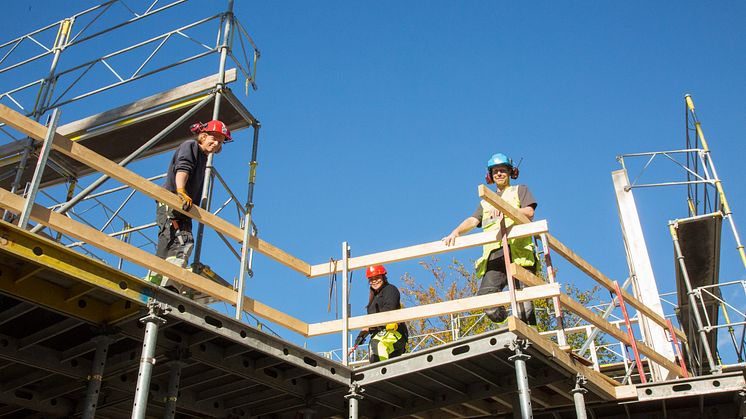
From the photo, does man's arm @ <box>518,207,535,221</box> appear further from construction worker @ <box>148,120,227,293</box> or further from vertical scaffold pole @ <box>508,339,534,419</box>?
construction worker @ <box>148,120,227,293</box>

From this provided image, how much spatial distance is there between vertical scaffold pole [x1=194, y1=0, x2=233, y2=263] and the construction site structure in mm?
146

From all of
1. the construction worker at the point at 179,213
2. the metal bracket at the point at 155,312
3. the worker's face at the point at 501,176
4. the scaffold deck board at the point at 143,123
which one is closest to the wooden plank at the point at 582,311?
the worker's face at the point at 501,176

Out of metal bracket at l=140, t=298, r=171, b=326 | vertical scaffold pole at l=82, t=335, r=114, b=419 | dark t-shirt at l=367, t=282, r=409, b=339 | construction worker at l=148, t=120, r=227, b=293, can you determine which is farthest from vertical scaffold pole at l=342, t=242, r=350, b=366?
vertical scaffold pole at l=82, t=335, r=114, b=419

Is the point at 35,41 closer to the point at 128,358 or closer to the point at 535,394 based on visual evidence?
the point at 128,358

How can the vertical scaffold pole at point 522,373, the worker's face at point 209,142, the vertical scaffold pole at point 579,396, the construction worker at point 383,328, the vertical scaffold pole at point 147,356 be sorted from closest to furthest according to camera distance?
the vertical scaffold pole at point 147,356 → the vertical scaffold pole at point 522,373 → the vertical scaffold pole at point 579,396 → the worker's face at point 209,142 → the construction worker at point 383,328

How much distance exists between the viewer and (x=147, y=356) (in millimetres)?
5641

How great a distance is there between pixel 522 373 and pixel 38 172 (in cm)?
425

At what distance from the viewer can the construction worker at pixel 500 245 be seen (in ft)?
25.2

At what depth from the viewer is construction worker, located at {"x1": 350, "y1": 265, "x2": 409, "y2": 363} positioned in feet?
29.7

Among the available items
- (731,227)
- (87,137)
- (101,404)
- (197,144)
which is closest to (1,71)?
(87,137)

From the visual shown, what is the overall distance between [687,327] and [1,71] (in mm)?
13804

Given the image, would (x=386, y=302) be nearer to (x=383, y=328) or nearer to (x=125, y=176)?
(x=383, y=328)

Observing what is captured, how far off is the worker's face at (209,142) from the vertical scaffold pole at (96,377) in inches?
107

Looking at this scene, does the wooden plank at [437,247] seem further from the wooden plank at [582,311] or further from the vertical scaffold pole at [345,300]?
the wooden plank at [582,311]
